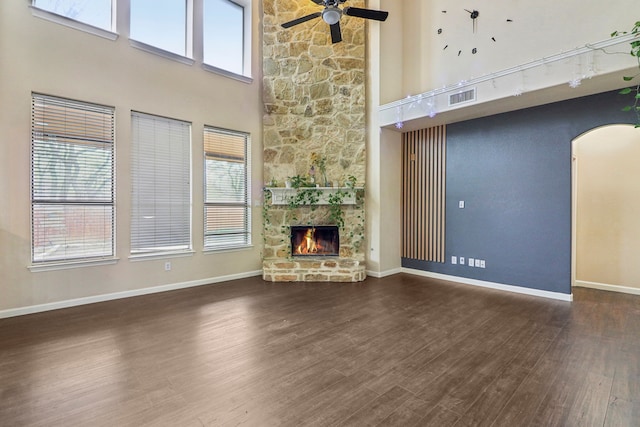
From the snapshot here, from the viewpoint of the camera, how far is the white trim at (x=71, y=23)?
11.8 ft

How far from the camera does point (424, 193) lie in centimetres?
573

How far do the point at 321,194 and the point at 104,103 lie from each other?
3.42m

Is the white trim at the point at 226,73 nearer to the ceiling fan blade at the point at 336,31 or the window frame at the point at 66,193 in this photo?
the window frame at the point at 66,193

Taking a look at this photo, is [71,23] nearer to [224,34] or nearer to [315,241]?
[224,34]

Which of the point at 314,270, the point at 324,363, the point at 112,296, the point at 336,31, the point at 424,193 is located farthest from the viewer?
the point at 424,193

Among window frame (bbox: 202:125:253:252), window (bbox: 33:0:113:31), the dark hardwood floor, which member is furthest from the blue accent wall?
window (bbox: 33:0:113:31)

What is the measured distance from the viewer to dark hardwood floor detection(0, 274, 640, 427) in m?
1.91

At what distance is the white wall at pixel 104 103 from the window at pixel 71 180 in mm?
90

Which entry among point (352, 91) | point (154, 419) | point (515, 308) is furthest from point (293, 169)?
point (154, 419)

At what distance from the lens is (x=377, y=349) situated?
275 cm

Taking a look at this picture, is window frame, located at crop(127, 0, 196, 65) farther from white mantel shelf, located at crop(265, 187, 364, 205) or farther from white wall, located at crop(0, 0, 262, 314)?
white mantel shelf, located at crop(265, 187, 364, 205)

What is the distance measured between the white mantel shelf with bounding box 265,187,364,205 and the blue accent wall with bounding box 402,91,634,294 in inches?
67.9

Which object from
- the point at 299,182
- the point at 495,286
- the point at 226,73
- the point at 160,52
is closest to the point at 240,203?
the point at 299,182

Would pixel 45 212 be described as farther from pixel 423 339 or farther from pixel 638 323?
pixel 638 323
